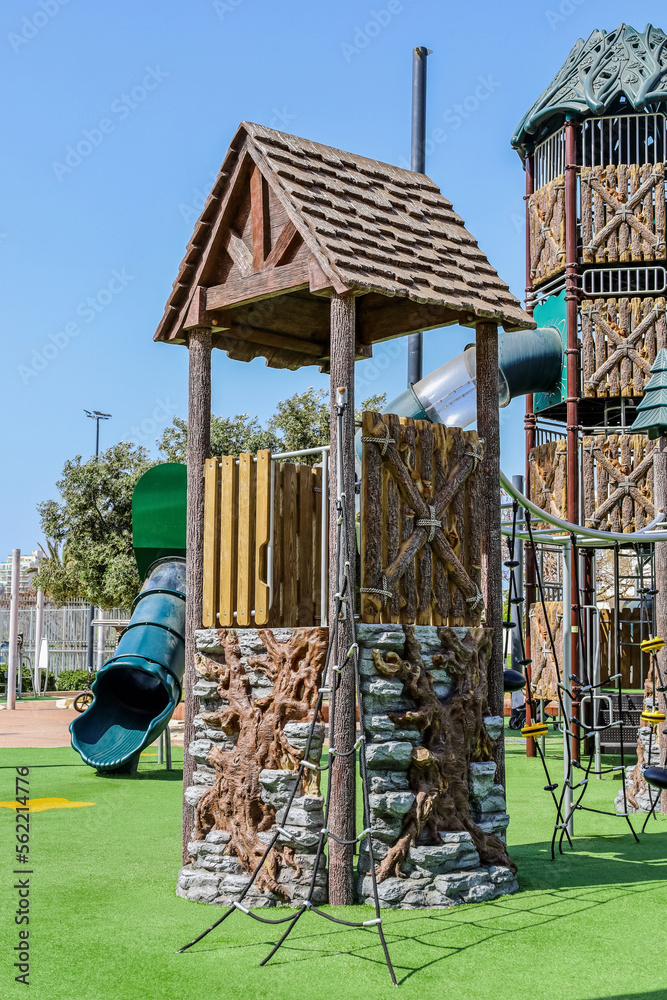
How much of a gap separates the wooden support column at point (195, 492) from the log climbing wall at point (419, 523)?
4.84 ft

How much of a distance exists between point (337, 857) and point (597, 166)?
16.0 meters

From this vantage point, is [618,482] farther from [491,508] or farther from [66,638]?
[66,638]

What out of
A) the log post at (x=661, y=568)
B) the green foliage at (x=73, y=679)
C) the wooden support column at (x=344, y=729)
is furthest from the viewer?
the green foliage at (x=73, y=679)

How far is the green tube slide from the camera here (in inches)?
550

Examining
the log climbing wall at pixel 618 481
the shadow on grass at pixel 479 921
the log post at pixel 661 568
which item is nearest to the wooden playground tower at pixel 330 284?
the shadow on grass at pixel 479 921

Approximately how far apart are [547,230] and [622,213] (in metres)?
1.36

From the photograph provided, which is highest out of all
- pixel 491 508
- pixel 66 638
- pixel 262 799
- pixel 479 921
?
pixel 491 508

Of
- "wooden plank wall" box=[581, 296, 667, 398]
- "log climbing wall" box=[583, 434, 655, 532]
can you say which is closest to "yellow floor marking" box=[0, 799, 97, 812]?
"log climbing wall" box=[583, 434, 655, 532]

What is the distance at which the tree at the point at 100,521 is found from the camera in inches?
1181

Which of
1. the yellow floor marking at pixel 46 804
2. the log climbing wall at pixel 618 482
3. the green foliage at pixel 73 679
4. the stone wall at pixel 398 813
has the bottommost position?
the green foliage at pixel 73 679

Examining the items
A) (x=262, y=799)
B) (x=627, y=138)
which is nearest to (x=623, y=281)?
(x=627, y=138)

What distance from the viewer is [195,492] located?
830 cm

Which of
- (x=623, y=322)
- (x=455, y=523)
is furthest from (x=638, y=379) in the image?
(x=455, y=523)

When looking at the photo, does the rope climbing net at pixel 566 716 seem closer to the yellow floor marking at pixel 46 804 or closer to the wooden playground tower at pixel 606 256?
the yellow floor marking at pixel 46 804
